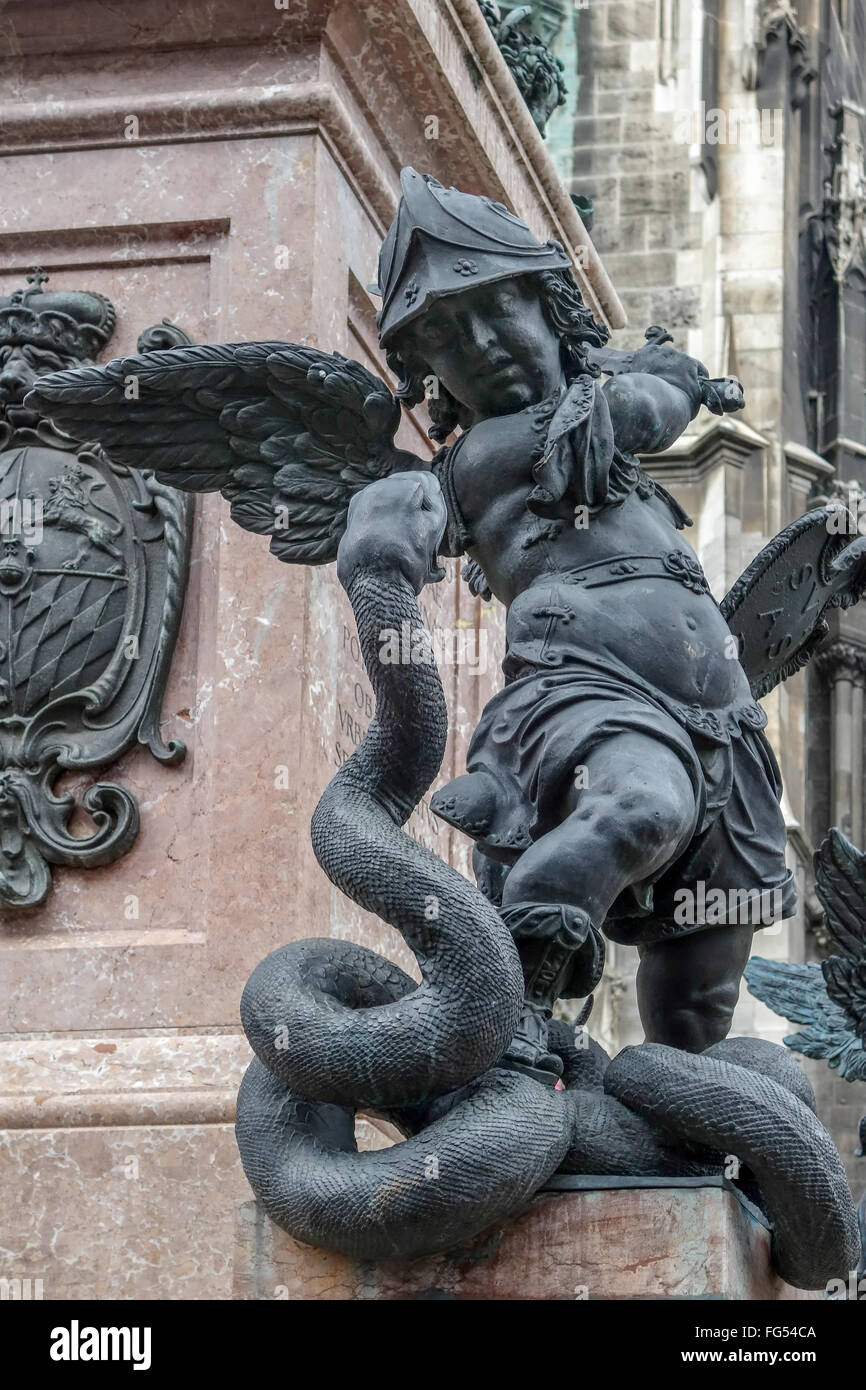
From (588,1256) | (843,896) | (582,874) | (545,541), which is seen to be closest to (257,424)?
Answer: (545,541)

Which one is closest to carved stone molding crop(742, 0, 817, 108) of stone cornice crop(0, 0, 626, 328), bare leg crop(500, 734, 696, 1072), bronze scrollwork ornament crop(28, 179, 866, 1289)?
stone cornice crop(0, 0, 626, 328)

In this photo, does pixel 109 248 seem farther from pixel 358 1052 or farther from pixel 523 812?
pixel 358 1052

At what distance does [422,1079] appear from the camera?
4.83 meters

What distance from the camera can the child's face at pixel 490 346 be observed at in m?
5.65

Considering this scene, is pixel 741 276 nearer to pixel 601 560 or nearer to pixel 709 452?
Result: pixel 709 452

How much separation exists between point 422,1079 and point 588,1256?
18.8 inches

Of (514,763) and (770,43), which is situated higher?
(770,43)

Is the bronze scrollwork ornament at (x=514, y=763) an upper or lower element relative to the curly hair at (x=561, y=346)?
lower

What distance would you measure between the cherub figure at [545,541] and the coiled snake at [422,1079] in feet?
0.43

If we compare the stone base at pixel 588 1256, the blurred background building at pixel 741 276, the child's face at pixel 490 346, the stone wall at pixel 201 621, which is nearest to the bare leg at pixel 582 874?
the stone base at pixel 588 1256

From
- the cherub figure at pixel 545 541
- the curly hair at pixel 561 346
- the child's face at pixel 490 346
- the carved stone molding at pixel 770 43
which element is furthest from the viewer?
the carved stone molding at pixel 770 43

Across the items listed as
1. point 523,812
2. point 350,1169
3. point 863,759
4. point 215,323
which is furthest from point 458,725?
point 863,759

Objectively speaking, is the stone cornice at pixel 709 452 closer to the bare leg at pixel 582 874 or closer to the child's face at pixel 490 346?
the child's face at pixel 490 346

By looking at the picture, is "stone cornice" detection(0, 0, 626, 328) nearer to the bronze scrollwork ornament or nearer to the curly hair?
the bronze scrollwork ornament
